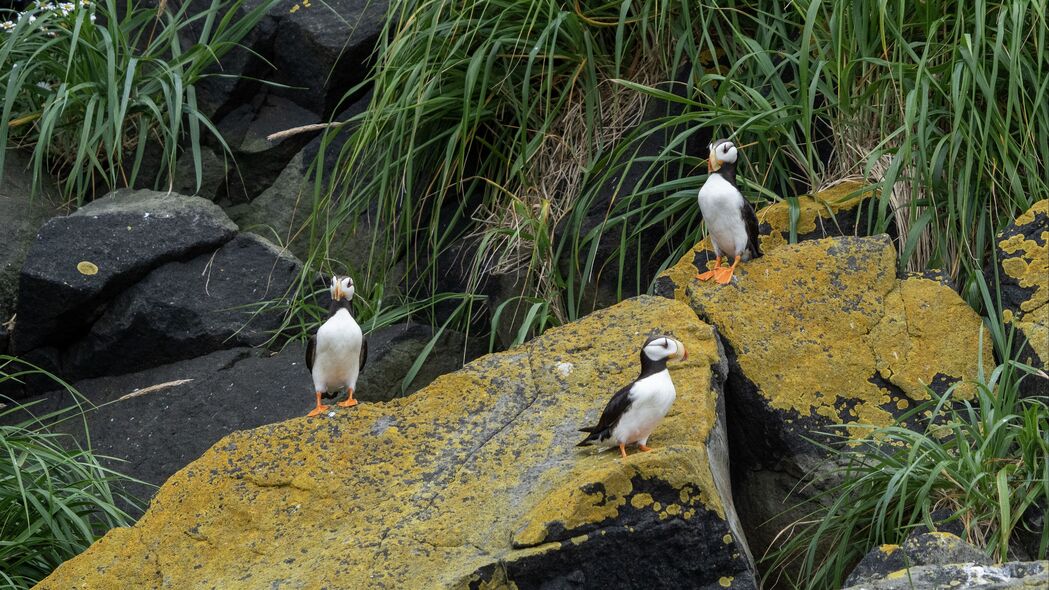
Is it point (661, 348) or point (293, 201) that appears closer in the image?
point (661, 348)

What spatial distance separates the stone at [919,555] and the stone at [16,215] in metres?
4.14

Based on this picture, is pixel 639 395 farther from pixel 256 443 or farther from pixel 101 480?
pixel 101 480

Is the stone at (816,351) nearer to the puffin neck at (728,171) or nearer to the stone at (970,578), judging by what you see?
the puffin neck at (728,171)

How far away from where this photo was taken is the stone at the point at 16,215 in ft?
18.9

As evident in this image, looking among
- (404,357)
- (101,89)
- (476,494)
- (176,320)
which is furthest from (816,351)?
(101,89)

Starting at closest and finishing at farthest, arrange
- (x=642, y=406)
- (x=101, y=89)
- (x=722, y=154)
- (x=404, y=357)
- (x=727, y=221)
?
(x=642, y=406) < (x=727, y=221) < (x=722, y=154) < (x=404, y=357) < (x=101, y=89)

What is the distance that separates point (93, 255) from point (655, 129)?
2609 mm

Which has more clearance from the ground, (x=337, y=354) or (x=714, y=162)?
(x=714, y=162)

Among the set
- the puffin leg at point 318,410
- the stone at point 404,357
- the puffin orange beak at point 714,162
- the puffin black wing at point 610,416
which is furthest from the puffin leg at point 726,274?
the puffin leg at point 318,410

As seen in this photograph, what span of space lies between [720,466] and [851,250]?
3.95ft

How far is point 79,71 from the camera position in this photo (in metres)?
6.14

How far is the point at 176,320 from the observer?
5.54 meters

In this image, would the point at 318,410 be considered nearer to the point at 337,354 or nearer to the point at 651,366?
the point at 337,354

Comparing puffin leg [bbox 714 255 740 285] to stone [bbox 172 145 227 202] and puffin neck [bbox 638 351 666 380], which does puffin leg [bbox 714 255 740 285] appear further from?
stone [bbox 172 145 227 202]
